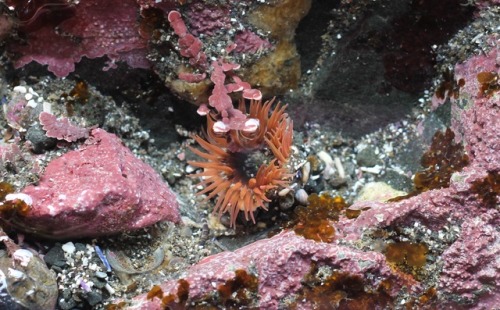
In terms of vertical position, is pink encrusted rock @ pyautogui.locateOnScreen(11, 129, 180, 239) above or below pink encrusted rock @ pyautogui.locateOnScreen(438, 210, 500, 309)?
below

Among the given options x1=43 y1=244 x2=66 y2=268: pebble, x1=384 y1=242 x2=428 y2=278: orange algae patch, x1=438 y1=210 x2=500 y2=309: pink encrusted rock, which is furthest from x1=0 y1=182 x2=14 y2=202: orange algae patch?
x1=438 y1=210 x2=500 y2=309: pink encrusted rock

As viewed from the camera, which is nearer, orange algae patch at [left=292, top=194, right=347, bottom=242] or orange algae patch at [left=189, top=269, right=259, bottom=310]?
orange algae patch at [left=189, top=269, right=259, bottom=310]

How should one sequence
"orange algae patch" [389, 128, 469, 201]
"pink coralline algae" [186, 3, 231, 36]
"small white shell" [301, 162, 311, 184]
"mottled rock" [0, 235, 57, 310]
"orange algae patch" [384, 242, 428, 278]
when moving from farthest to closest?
"small white shell" [301, 162, 311, 184] → "pink coralline algae" [186, 3, 231, 36] → "orange algae patch" [389, 128, 469, 201] → "orange algae patch" [384, 242, 428, 278] → "mottled rock" [0, 235, 57, 310]

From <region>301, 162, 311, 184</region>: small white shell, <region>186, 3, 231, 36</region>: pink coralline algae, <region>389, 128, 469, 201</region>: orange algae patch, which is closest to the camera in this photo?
<region>389, 128, 469, 201</region>: orange algae patch

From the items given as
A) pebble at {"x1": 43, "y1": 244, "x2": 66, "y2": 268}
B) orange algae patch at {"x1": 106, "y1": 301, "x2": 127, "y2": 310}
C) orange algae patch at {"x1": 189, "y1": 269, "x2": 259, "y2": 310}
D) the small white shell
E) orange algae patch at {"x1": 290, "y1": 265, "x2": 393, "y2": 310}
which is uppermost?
the small white shell

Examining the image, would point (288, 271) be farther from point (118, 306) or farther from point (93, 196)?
point (93, 196)

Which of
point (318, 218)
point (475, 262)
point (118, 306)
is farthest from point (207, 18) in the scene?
A: point (475, 262)

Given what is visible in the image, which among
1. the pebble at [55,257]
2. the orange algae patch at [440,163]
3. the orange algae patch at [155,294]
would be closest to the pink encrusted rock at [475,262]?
the orange algae patch at [440,163]

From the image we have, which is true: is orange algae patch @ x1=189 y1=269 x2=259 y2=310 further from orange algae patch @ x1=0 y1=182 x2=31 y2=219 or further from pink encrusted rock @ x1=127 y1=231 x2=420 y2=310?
orange algae patch @ x1=0 y1=182 x2=31 y2=219
